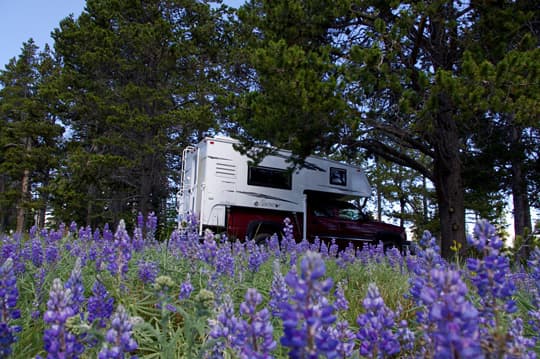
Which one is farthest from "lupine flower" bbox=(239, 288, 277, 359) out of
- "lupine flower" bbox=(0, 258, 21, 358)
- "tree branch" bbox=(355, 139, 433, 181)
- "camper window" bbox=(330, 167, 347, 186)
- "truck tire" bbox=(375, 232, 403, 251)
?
"camper window" bbox=(330, 167, 347, 186)

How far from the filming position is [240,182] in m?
13.2

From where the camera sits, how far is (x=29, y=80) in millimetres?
33062

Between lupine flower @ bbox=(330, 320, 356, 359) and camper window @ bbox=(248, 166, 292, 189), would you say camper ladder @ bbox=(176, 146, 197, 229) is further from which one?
lupine flower @ bbox=(330, 320, 356, 359)

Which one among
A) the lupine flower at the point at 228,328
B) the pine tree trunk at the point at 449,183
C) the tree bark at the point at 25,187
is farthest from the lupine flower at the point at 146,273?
the tree bark at the point at 25,187

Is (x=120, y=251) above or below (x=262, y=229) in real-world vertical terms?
below

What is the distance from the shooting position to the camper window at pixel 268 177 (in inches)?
535

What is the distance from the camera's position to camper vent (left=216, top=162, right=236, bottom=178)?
42.3 feet

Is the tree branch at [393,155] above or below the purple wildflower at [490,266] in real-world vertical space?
above

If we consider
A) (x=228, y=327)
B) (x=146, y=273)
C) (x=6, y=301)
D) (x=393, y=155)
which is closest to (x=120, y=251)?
(x=146, y=273)

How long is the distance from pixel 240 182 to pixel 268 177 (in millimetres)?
1196

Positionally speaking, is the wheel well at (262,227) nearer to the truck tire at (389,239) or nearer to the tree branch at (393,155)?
the tree branch at (393,155)

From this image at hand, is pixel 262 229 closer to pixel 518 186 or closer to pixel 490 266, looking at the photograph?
pixel 518 186

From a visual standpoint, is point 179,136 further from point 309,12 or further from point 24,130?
point 24,130

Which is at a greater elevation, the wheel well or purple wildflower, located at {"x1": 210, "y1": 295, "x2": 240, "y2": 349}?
the wheel well
